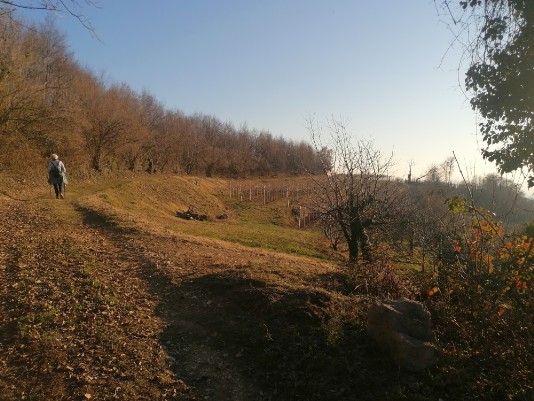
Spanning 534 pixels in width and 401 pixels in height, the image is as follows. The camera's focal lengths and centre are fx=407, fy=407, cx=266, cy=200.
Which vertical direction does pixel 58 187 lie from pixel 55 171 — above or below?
below

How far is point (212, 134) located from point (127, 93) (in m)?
33.5

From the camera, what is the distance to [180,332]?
6375 millimetres

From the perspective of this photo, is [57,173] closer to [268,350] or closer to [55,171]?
[55,171]

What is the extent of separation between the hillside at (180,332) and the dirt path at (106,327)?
2 centimetres

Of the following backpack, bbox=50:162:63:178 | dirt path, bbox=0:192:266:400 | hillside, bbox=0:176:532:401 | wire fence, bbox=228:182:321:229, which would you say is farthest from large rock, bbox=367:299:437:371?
wire fence, bbox=228:182:321:229

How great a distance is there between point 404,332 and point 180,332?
3343 mm

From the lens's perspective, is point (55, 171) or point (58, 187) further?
point (58, 187)

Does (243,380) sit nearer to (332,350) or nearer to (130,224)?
(332,350)

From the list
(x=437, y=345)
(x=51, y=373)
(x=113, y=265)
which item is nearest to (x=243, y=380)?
(x=51, y=373)

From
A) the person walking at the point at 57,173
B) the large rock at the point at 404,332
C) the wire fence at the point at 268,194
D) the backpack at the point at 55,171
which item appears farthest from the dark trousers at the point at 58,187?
the wire fence at the point at 268,194

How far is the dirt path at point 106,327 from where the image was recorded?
4832mm

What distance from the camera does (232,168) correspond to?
7231 centimetres

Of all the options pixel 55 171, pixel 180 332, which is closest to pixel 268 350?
pixel 180 332

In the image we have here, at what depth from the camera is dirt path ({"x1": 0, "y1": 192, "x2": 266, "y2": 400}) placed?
4832 mm
